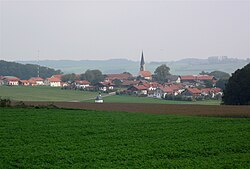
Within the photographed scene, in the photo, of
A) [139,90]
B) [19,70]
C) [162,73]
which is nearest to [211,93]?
[139,90]

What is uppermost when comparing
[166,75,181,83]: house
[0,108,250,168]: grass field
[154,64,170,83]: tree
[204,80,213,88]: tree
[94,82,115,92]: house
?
[154,64,170,83]: tree

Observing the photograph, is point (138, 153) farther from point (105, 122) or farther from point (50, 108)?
point (50, 108)

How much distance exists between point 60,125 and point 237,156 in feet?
35.5

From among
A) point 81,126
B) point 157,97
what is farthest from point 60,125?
point 157,97

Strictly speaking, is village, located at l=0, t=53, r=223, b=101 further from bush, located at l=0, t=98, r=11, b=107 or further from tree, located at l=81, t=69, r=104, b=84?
bush, located at l=0, t=98, r=11, b=107

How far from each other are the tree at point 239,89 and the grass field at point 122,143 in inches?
858

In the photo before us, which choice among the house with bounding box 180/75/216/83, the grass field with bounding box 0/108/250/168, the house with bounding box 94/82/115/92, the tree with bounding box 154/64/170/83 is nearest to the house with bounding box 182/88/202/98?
the house with bounding box 94/82/115/92

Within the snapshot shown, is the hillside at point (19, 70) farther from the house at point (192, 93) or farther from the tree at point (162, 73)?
the house at point (192, 93)

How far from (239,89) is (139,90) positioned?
87.3 feet

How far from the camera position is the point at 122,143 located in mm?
16281

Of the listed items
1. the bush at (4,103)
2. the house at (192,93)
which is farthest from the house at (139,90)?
the bush at (4,103)

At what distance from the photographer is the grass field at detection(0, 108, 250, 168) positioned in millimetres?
13031

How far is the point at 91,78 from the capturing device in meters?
90.9

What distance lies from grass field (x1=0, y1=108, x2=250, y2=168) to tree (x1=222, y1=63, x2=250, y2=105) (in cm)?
2180
